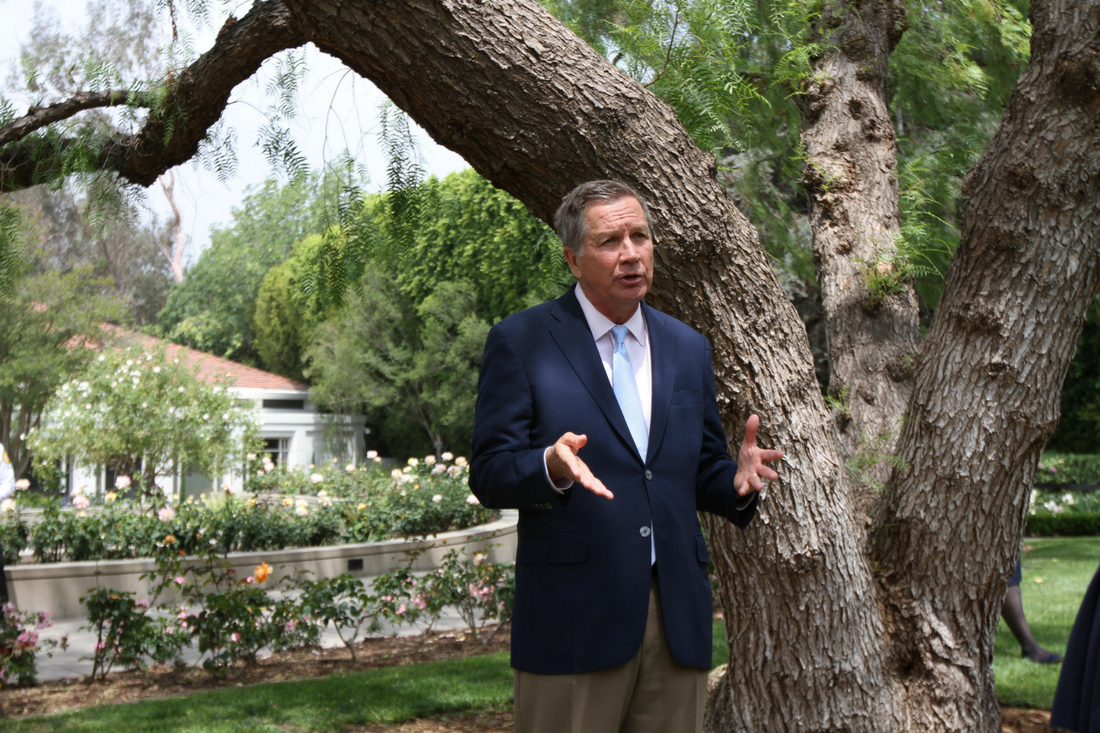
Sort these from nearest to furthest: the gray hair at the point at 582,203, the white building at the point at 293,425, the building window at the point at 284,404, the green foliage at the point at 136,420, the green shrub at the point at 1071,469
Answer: the gray hair at the point at 582,203 < the green shrub at the point at 1071,469 < the green foliage at the point at 136,420 < the white building at the point at 293,425 < the building window at the point at 284,404

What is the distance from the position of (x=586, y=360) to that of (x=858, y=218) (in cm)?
278

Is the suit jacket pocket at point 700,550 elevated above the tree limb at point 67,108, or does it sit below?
below

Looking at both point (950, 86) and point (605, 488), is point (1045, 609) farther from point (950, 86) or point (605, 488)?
point (605, 488)

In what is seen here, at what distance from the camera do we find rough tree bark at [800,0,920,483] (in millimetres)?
4320

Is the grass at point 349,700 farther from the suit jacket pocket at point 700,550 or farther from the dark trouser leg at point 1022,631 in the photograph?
the suit jacket pocket at point 700,550

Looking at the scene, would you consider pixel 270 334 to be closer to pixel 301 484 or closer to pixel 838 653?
pixel 301 484

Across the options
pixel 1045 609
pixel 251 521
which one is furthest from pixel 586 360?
pixel 251 521

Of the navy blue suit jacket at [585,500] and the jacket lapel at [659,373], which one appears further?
the jacket lapel at [659,373]

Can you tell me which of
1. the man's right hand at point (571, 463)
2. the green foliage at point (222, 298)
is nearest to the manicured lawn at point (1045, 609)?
the man's right hand at point (571, 463)

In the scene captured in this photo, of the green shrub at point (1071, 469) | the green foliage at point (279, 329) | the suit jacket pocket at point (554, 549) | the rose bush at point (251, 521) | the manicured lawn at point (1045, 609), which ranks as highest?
the green foliage at point (279, 329)

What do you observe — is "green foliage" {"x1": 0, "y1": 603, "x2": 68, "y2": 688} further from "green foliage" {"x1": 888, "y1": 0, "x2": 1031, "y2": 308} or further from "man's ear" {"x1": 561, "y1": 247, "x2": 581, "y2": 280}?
"green foliage" {"x1": 888, "y1": 0, "x2": 1031, "y2": 308}

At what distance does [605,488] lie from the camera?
6.51 feet

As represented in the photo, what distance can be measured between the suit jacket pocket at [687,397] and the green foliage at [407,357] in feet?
85.7

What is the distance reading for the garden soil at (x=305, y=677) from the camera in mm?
5203
